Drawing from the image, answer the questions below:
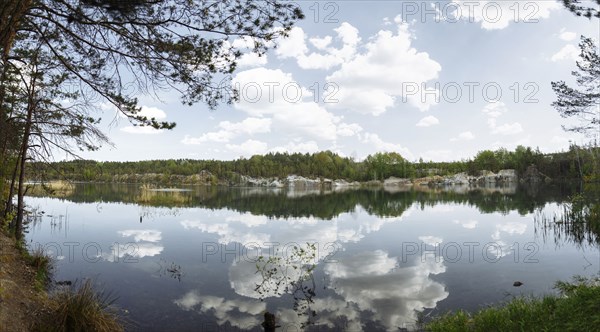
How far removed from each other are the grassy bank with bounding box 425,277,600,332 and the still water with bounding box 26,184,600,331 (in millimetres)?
1575

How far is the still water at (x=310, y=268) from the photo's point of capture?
33.9 ft

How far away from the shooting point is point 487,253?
18.1m

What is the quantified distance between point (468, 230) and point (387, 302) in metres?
17.0

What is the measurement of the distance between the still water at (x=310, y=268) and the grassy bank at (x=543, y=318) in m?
1.58

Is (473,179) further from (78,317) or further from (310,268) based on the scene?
(78,317)

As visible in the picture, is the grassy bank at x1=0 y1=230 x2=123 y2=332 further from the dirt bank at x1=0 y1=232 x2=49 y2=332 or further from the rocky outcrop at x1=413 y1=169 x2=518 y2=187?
the rocky outcrop at x1=413 y1=169 x2=518 y2=187

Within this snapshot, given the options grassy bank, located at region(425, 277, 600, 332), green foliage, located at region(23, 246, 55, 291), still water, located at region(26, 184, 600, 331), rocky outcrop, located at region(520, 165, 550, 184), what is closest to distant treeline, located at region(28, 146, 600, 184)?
rocky outcrop, located at region(520, 165, 550, 184)

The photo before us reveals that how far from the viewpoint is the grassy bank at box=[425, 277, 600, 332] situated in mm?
6551

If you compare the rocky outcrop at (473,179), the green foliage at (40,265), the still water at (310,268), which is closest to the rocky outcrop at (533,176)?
the rocky outcrop at (473,179)

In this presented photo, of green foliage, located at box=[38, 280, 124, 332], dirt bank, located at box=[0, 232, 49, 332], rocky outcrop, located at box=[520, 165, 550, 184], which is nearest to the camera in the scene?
dirt bank, located at box=[0, 232, 49, 332]

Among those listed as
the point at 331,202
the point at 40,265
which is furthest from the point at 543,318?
the point at 331,202

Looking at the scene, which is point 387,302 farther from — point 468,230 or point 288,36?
point 468,230

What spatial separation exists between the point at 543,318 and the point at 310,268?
839 centimetres

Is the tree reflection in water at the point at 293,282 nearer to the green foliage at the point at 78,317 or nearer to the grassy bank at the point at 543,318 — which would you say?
the grassy bank at the point at 543,318
